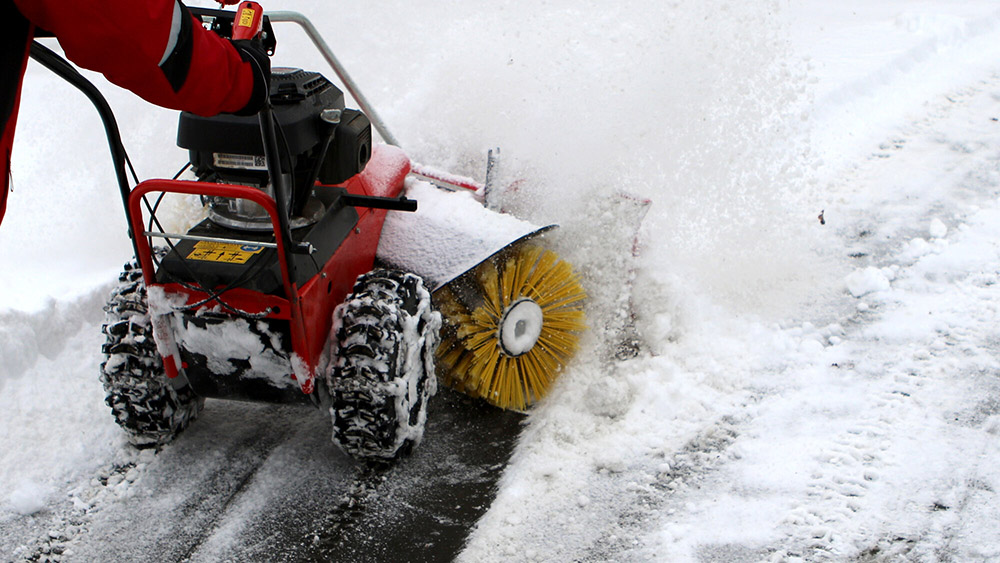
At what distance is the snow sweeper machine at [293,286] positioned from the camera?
2732mm

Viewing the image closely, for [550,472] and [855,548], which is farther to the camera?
[550,472]

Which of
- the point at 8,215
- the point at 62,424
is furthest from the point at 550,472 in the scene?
the point at 8,215

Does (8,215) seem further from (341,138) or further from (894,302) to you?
(894,302)

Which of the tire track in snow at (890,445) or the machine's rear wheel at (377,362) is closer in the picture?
the tire track in snow at (890,445)

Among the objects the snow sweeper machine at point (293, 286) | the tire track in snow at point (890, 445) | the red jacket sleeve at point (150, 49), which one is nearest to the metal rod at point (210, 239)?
the snow sweeper machine at point (293, 286)

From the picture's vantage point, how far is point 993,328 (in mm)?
4004

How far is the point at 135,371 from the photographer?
303cm

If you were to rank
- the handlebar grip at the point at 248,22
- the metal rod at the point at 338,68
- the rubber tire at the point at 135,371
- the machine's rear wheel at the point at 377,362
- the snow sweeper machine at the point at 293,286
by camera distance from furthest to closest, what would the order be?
the metal rod at the point at 338,68
the rubber tire at the point at 135,371
the machine's rear wheel at the point at 377,362
the snow sweeper machine at the point at 293,286
the handlebar grip at the point at 248,22

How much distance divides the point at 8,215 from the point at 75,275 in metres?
0.95

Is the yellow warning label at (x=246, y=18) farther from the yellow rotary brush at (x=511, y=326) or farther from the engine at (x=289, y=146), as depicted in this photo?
the yellow rotary brush at (x=511, y=326)

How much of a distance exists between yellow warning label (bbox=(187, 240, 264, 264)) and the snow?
3.03 ft

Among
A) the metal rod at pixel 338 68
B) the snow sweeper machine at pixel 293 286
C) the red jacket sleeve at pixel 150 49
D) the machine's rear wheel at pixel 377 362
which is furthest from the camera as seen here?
the metal rod at pixel 338 68

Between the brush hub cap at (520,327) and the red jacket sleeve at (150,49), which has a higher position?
the red jacket sleeve at (150,49)

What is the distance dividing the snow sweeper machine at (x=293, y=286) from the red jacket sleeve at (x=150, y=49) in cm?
38
